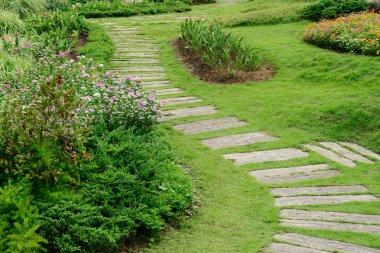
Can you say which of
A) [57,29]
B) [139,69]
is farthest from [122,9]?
[139,69]

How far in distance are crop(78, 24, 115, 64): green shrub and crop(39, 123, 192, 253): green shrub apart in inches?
181

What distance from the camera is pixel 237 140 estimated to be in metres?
6.99

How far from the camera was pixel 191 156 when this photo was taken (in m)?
6.47

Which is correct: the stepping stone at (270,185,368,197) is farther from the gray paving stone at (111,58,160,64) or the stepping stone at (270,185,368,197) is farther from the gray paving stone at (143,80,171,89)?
the gray paving stone at (111,58,160,64)

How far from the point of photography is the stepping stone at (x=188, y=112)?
7.85 meters

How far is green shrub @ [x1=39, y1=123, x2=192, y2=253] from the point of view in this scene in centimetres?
427

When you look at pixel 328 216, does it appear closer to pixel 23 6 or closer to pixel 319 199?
pixel 319 199

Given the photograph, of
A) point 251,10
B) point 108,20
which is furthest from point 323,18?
point 108,20

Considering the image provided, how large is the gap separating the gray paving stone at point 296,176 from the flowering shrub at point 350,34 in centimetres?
416

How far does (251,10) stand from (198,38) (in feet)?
19.8

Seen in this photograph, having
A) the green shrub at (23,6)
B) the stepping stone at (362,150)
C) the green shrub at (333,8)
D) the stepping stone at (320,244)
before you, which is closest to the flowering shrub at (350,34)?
the green shrub at (333,8)

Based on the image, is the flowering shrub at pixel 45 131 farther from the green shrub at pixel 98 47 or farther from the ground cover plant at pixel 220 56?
the green shrub at pixel 98 47

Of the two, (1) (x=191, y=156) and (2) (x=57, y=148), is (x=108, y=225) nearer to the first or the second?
(2) (x=57, y=148)

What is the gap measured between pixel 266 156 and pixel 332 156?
0.86 meters
